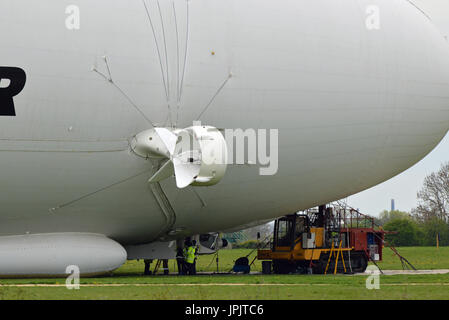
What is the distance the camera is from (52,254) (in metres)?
23.7

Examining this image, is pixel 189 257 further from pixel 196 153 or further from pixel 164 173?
pixel 196 153

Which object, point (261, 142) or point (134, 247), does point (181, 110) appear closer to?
point (261, 142)

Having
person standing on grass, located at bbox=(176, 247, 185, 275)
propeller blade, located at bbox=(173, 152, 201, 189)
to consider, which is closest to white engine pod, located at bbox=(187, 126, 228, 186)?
propeller blade, located at bbox=(173, 152, 201, 189)

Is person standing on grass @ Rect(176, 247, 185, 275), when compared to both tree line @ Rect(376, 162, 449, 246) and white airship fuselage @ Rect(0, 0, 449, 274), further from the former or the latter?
tree line @ Rect(376, 162, 449, 246)

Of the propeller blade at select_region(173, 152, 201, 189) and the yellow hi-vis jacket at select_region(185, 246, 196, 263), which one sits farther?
the yellow hi-vis jacket at select_region(185, 246, 196, 263)

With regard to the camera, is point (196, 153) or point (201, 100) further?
point (201, 100)

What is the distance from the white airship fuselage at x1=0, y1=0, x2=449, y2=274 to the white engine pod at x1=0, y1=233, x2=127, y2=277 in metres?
0.32

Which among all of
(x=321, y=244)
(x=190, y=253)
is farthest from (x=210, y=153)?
(x=321, y=244)

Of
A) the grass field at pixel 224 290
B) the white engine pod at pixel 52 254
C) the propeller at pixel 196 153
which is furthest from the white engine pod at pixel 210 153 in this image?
the white engine pod at pixel 52 254

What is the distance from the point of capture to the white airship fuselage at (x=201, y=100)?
869 inches

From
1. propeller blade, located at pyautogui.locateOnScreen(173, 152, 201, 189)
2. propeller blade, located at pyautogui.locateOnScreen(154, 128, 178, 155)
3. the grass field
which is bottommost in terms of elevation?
the grass field

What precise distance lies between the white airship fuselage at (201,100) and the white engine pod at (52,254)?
1.04ft

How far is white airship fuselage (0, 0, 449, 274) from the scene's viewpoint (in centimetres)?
2208

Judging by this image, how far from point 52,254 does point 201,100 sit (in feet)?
21.9
